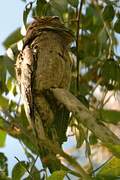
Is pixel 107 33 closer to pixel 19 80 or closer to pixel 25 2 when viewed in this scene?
pixel 25 2

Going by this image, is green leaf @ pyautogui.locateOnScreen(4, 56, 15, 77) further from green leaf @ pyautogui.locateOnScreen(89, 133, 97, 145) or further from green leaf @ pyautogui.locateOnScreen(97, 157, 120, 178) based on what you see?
green leaf @ pyautogui.locateOnScreen(97, 157, 120, 178)

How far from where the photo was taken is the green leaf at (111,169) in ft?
3.66

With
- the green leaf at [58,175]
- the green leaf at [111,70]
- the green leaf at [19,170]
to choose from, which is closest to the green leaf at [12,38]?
the green leaf at [111,70]

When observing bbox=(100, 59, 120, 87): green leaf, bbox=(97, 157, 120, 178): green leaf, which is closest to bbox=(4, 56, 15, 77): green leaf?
bbox=(100, 59, 120, 87): green leaf

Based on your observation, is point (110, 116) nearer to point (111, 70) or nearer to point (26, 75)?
point (111, 70)

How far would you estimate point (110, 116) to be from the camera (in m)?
2.01

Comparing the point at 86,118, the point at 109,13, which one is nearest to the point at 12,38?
the point at 109,13

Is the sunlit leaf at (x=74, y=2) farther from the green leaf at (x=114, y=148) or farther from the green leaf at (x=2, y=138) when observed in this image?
the green leaf at (x=114, y=148)

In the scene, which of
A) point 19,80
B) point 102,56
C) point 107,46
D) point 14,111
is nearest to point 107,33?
point 107,46

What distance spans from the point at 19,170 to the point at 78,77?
0.33 m

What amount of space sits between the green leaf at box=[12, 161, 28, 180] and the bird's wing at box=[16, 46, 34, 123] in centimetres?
13

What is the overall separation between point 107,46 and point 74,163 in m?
0.89

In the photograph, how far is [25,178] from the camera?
1465 mm

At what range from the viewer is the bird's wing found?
1.42m
